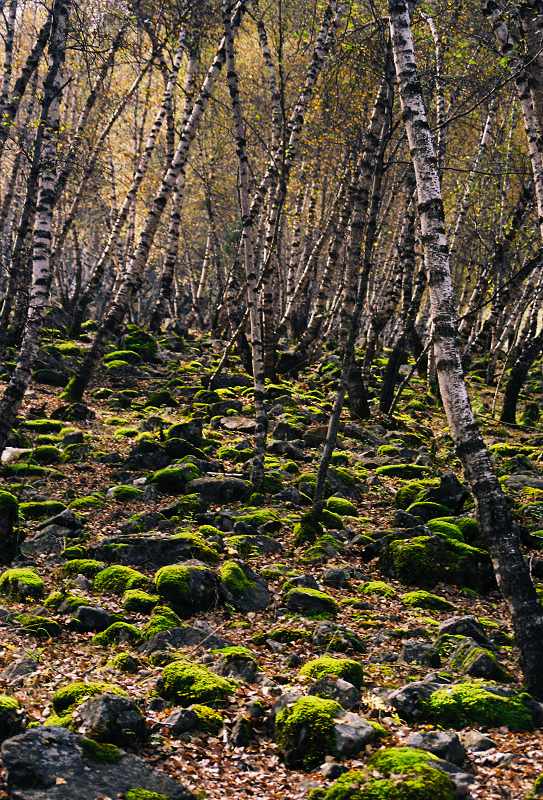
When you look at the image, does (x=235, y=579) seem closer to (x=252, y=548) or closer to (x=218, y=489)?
(x=252, y=548)

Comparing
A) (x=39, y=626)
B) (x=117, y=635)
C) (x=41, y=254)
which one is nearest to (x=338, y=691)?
(x=117, y=635)

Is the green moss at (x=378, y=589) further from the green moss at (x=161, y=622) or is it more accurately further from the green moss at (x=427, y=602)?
the green moss at (x=161, y=622)

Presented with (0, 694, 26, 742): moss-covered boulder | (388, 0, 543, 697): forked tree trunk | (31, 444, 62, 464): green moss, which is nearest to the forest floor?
(31, 444, 62, 464): green moss

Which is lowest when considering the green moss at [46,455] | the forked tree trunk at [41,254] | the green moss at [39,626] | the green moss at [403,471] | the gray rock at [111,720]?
the green moss at [39,626]

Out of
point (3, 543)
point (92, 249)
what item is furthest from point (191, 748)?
point (92, 249)

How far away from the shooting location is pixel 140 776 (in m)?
5.22

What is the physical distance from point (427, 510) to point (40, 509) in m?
5.87

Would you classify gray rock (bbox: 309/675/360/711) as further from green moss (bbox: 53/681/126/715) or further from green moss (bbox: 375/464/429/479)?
green moss (bbox: 375/464/429/479)

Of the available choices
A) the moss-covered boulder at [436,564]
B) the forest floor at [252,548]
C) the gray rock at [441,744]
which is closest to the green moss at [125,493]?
the forest floor at [252,548]

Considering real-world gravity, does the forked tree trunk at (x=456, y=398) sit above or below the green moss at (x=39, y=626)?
above

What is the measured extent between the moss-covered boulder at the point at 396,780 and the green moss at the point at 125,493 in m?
7.12

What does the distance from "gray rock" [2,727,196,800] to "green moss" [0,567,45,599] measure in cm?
341

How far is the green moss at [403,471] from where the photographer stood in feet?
45.7

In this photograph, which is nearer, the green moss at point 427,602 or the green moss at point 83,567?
the green moss at point 427,602
